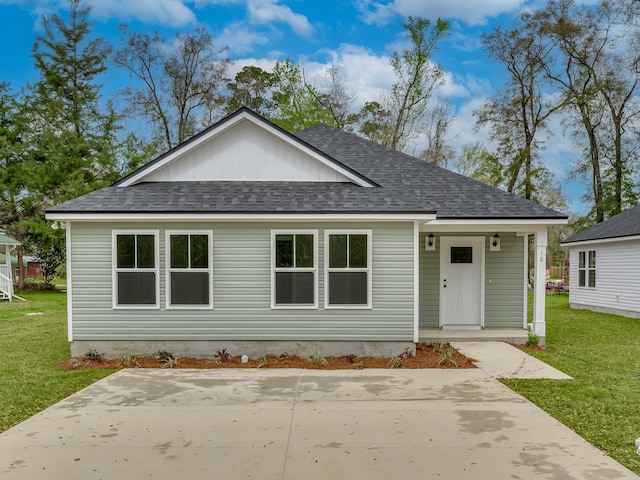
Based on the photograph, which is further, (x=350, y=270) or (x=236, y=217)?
(x=350, y=270)

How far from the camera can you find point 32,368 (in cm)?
Result: 830

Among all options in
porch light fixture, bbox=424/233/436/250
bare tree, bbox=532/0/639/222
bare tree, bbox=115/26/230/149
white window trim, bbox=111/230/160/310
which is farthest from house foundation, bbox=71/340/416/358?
bare tree, bbox=532/0/639/222

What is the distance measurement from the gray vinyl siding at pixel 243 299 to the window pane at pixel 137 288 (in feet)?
0.55

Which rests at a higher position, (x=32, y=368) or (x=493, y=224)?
(x=493, y=224)

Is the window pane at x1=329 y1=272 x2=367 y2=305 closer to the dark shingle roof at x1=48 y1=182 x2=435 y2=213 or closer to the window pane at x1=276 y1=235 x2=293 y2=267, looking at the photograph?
the window pane at x1=276 y1=235 x2=293 y2=267

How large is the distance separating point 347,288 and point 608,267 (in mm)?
12982

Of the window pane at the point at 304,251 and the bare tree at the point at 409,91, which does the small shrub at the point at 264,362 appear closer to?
the window pane at the point at 304,251

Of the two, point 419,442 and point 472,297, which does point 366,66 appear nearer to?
point 472,297

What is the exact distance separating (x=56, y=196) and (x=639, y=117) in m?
31.8

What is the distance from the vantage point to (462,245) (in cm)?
1095

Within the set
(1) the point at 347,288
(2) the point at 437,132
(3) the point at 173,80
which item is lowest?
(1) the point at 347,288

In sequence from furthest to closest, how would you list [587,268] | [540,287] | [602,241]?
1. [587,268]
2. [602,241]
3. [540,287]

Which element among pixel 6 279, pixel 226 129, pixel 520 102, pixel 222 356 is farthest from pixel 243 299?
pixel 520 102

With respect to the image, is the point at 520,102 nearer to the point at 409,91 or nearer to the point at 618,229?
the point at 409,91
